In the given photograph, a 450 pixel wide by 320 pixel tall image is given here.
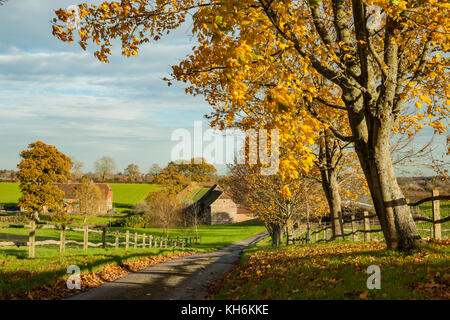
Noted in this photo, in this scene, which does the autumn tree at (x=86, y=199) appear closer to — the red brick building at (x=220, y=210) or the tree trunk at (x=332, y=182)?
the red brick building at (x=220, y=210)

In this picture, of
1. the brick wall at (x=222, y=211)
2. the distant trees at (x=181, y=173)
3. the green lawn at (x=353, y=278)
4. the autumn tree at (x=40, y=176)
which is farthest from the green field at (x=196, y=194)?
the green lawn at (x=353, y=278)

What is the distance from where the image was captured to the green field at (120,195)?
8981 centimetres

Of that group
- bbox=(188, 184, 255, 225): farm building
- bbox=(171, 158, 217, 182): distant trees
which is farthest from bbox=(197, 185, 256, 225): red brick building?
bbox=(171, 158, 217, 182): distant trees

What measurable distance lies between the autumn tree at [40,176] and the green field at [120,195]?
36.7 meters

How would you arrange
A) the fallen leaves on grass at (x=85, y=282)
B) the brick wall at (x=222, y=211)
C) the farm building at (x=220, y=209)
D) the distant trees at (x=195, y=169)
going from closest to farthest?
the fallen leaves on grass at (x=85, y=282) < the farm building at (x=220, y=209) < the brick wall at (x=222, y=211) < the distant trees at (x=195, y=169)

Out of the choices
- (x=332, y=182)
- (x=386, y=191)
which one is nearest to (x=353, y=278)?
(x=386, y=191)

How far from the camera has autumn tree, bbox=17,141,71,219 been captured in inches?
1876

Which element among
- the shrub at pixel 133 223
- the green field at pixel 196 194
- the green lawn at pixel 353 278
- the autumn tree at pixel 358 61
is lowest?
the shrub at pixel 133 223

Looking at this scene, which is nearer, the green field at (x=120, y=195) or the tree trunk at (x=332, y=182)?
the tree trunk at (x=332, y=182)
